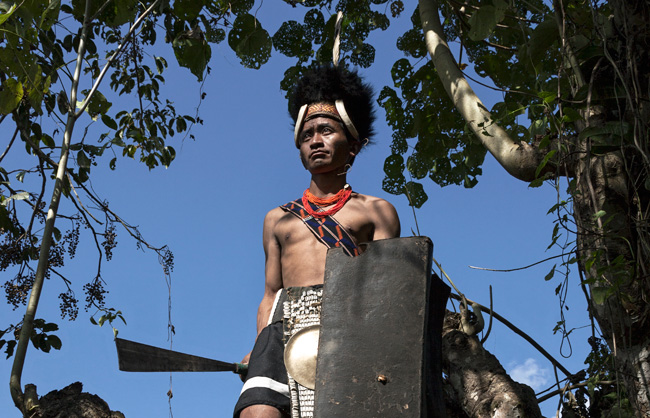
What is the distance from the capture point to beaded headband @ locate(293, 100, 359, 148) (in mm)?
3381

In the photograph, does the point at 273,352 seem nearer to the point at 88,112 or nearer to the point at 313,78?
the point at 313,78

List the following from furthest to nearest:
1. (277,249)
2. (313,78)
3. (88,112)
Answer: (88,112) < (313,78) < (277,249)

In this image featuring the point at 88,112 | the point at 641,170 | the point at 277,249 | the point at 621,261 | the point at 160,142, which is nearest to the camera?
the point at 621,261

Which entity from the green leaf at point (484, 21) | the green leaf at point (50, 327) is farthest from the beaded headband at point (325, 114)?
the green leaf at point (50, 327)

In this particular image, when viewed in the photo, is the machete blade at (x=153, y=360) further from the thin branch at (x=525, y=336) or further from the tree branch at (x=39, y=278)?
the thin branch at (x=525, y=336)

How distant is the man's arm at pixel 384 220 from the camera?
10.4 ft

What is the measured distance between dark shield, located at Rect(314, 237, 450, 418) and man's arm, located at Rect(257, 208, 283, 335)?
3.55ft

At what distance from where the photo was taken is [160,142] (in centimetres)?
509

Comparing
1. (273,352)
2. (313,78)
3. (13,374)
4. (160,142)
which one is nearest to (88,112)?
(160,142)

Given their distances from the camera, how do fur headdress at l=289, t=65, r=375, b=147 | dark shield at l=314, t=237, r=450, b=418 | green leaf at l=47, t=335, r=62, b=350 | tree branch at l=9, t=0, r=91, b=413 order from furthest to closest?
green leaf at l=47, t=335, r=62, b=350 < fur headdress at l=289, t=65, r=375, b=147 < tree branch at l=9, t=0, r=91, b=413 < dark shield at l=314, t=237, r=450, b=418

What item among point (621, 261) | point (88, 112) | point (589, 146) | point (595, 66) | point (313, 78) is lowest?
point (621, 261)

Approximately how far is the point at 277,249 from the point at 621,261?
4.63ft

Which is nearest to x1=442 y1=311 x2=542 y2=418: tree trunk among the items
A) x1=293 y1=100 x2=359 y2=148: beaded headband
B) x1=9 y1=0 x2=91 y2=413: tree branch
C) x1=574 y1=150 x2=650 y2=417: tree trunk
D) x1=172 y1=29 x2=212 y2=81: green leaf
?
x1=574 y1=150 x2=650 y2=417: tree trunk

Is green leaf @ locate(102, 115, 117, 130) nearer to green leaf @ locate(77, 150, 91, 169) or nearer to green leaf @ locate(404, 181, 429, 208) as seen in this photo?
green leaf @ locate(77, 150, 91, 169)
